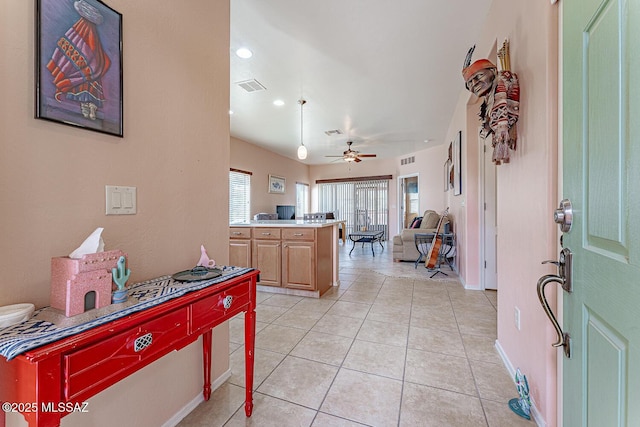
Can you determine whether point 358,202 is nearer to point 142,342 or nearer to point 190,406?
point 190,406

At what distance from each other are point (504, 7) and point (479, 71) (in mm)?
659

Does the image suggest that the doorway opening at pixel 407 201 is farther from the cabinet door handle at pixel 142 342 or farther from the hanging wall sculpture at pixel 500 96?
the cabinet door handle at pixel 142 342

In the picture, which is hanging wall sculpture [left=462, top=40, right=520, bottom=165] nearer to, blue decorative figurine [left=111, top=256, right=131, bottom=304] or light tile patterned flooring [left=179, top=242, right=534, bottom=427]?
light tile patterned flooring [left=179, top=242, right=534, bottom=427]

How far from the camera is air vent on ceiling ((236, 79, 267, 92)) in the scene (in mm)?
3346

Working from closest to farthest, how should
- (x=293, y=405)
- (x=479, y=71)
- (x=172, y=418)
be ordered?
1. (x=172, y=418)
2. (x=293, y=405)
3. (x=479, y=71)

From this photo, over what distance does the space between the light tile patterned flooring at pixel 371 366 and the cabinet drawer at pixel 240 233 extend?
904 mm

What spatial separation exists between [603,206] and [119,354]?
1.38m

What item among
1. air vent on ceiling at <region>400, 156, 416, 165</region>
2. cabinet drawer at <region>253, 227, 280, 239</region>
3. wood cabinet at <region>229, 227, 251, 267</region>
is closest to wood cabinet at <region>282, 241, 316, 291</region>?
cabinet drawer at <region>253, 227, 280, 239</region>

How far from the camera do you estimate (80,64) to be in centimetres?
95

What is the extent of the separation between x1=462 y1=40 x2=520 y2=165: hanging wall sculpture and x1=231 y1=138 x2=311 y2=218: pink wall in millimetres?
4853

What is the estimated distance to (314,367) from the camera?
5.95ft

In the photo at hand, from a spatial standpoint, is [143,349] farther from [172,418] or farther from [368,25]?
[368,25]

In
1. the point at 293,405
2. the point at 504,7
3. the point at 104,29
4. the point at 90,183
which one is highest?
the point at 504,7

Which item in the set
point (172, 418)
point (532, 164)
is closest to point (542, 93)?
point (532, 164)
